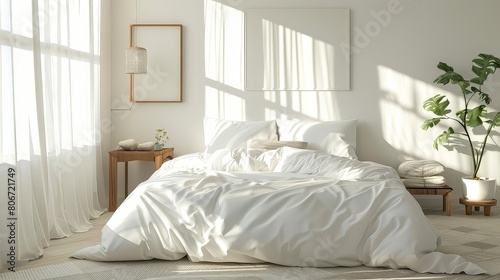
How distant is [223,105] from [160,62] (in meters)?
0.85

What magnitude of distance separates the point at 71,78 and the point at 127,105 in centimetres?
130

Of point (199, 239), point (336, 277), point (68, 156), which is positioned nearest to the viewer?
point (336, 277)

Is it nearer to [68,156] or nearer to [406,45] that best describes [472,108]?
[406,45]

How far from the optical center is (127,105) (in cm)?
641

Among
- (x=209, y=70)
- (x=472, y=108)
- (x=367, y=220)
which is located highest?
(x=209, y=70)

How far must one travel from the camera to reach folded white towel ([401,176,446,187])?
589 centimetres

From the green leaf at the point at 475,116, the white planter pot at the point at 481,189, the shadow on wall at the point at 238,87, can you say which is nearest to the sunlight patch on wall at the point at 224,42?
the shadow on wall at the point at 238,87

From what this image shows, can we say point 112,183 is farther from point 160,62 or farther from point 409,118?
point 409,118

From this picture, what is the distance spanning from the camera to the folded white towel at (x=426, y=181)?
5.89 m

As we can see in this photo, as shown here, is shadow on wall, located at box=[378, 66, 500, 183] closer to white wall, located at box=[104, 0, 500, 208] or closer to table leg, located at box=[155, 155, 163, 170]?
white wall, located at box=[104, 0, 500, 208]

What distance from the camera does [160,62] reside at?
20.8ft

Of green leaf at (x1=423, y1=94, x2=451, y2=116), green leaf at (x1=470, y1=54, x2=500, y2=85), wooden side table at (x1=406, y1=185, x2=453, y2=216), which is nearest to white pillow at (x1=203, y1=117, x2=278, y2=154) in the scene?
wooden side table at (x1=406, y1=185, x2=453, y2=216)

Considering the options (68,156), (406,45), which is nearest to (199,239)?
(68,156)

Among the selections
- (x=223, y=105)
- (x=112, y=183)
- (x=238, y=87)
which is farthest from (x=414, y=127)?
(x=112, y=183)
